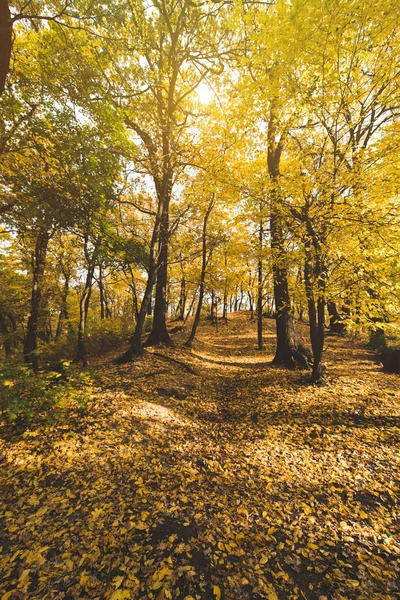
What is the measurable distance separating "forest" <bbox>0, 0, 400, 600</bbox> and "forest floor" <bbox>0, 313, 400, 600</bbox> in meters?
0.03

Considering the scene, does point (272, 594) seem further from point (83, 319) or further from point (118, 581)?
point (83, 319)

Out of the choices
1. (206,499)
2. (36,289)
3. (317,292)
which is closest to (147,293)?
(317,292)

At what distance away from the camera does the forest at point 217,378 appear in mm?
3252

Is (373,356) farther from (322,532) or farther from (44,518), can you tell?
(44,518)

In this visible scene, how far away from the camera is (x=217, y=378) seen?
1036cm

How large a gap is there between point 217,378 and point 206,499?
6.10m

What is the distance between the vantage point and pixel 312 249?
7.70m

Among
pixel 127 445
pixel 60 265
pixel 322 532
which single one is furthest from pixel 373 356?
pixel 60 265

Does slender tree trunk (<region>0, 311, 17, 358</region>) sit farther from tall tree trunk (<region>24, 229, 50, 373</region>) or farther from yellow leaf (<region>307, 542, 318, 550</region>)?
yellow leaf (<region>307, 542, 318, 550</region>)

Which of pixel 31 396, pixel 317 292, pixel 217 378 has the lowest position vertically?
pixel 217 378

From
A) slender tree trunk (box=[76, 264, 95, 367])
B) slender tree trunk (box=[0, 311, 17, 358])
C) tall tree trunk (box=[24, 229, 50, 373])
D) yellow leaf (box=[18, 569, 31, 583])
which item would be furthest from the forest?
slender tree trunk (box=[0, 311, 17, 358])

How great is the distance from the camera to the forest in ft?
10.7

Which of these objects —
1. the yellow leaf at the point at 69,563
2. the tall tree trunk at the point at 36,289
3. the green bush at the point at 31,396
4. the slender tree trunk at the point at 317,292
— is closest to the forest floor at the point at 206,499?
the yellow leaf at the point at 69,563

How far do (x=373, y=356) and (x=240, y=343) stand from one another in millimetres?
8407
